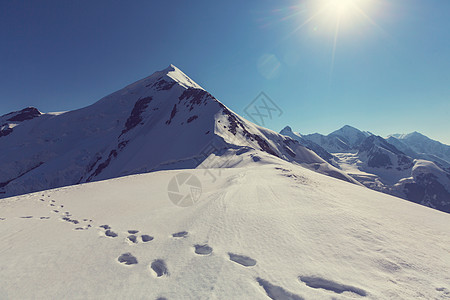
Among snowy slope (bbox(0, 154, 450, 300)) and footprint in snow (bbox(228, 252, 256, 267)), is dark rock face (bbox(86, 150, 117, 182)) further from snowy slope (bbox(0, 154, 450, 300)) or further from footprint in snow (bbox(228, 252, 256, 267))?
footprint in snow (bbox(228, 252, 256, 267))

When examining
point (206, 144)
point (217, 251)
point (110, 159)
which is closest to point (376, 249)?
point (217, 251)

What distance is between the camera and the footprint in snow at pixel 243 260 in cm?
419

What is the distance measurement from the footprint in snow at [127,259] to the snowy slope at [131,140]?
1100 inches

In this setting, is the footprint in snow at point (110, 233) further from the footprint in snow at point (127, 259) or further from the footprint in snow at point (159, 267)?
the footprint in snow at point (159, 267)

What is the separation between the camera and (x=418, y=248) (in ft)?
15.7

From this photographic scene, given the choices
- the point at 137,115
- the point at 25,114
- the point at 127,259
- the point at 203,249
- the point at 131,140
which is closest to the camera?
the point at 127,259

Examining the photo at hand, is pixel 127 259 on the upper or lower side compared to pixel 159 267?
lower

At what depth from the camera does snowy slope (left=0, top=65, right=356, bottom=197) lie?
45062mm

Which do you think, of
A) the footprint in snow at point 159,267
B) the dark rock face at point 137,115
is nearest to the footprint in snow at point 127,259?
the footprint in snow at point 159,267

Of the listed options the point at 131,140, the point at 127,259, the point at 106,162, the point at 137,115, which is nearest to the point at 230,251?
the point at 127,259

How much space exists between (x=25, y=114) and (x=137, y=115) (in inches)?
4011

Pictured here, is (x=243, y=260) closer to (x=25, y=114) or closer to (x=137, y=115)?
(x=137, y=115)

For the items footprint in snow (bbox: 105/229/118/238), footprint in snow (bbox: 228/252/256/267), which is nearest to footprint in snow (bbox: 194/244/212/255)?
footprint in snow (bbox: 228/252/256/267)

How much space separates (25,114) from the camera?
128500 millimetres
